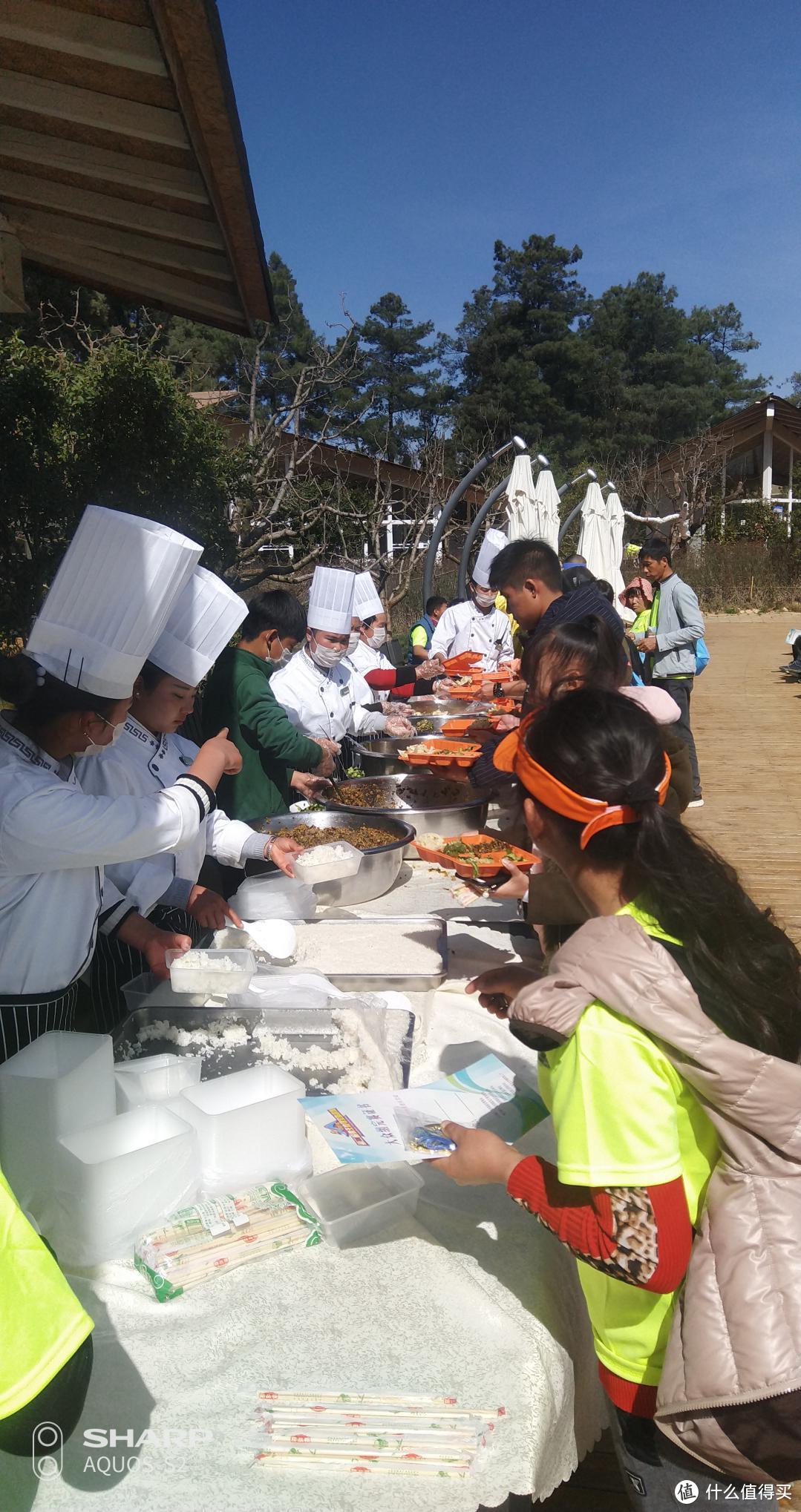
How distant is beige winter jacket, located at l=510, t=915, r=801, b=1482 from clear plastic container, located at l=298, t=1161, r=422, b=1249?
0.40 meters

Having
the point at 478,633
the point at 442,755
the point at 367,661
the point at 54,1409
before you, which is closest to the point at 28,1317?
the point at 54,1409

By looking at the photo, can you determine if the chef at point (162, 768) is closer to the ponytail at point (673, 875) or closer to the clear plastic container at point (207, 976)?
the clear plastic container at point (207, 976)

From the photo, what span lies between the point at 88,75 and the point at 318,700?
262 cm

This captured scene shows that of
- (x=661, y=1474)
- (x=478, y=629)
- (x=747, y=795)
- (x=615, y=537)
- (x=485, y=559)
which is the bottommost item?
(x=747, y=795)

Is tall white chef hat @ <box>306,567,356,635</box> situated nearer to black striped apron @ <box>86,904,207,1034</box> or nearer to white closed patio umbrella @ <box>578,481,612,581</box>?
black striped apron @ <box>86,904,207,1034</box>

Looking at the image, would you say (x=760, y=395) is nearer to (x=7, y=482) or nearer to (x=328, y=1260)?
(x=7, y=482)

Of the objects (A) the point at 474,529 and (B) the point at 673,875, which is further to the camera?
(A) the point at 474,529

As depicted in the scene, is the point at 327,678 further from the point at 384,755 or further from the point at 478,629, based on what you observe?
the point at 478,629

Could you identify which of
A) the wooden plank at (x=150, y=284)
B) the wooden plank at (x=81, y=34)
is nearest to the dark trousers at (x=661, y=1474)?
the wooden plank at (x=81, y=34)

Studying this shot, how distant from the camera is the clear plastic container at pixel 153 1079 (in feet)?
4.54

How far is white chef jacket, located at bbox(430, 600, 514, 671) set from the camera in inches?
296

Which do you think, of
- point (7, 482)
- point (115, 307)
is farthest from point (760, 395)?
point (7, 482)

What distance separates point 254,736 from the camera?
3479 millimetres

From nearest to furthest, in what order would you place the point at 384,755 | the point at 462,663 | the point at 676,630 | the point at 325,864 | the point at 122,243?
the point at 325,864 < the point at 122,243 < the point at 384,755 < the point at 676,630 < the point at 462,663
